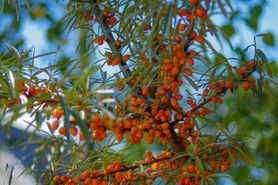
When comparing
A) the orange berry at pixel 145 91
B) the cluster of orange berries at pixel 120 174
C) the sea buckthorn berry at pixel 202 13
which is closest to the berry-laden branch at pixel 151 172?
the cluster of orange berries at pixel 120 174

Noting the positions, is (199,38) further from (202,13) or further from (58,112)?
(58,112)

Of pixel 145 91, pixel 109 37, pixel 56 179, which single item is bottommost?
pixel 56 179

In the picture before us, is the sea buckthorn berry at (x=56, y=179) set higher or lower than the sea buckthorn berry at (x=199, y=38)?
lower

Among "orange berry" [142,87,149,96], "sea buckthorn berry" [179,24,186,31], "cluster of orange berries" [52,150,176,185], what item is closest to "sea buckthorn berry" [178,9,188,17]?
"sea buckthorn berry" [179,24,186,31]

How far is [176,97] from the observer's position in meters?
0.79

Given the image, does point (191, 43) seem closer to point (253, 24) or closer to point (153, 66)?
point (153, 66)

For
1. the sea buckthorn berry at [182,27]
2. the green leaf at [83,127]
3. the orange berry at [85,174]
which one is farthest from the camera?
the orange berry at [85,174]

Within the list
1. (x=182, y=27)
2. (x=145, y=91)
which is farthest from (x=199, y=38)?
(x=145, y=91)

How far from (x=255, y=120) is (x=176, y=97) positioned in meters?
0.84

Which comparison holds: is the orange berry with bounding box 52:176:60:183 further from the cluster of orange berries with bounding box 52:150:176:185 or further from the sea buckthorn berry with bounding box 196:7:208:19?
the sea buckthorn berry with bounding box 196:7:208:19

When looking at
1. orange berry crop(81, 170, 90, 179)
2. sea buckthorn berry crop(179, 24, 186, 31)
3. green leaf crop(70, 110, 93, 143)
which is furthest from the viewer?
orange berry crop(81, 170, 90, 179)

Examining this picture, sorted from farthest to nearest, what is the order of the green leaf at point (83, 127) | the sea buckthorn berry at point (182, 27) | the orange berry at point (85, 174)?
the orange berry at point (85, 174) → the sea buckthorn berry at point (182, 27) → the green leaf at point (83, 127)

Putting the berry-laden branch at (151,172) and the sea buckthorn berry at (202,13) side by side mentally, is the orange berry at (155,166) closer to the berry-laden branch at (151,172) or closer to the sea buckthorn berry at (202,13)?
the berry-laden branch at (151,172)

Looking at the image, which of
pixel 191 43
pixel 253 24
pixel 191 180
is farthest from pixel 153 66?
pixel 253 24
